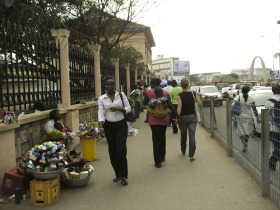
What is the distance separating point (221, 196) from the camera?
4.48 meters

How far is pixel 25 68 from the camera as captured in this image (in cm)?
634

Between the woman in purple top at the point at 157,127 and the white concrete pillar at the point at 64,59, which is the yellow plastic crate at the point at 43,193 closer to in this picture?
the woman in purple top at the point at 157,127

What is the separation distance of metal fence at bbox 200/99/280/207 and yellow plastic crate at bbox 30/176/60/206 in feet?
10.1

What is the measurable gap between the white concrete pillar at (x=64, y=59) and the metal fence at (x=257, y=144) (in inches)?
168

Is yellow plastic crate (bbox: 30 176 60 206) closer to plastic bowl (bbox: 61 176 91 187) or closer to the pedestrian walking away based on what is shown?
plastic bowl (bbox: 61 176 91 187)

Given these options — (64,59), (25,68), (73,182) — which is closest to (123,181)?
(73,182)

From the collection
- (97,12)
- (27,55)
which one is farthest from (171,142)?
(97,12)

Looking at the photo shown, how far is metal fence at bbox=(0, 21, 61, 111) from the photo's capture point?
566 cm

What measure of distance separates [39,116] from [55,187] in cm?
233

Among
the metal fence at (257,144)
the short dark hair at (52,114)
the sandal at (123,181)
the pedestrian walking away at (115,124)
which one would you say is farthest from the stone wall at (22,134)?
the metal fence at (257,144)

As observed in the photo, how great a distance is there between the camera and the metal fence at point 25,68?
18.6 ft

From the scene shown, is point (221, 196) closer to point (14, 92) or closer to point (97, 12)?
point (14, 92)

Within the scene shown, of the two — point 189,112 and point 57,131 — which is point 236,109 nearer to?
point 189,112

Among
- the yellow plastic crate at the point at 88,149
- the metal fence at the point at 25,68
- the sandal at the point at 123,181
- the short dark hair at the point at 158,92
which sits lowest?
the sandal at the point at 123,181
